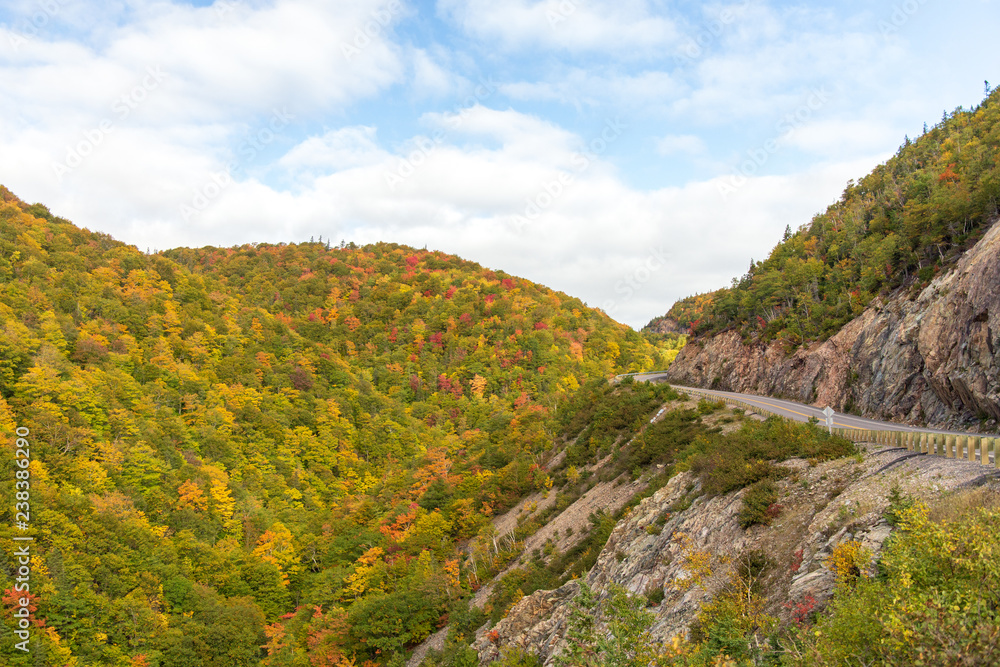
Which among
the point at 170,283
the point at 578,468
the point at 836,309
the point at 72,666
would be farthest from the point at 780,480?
the point at 170,283

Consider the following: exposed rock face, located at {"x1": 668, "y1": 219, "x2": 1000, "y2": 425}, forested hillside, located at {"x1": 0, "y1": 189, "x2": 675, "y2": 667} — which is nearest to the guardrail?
exposed rock face, located at {"x1": 668, "y1": 219, "x2": 1000, "y2": 425}

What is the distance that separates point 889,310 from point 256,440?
85.9 m

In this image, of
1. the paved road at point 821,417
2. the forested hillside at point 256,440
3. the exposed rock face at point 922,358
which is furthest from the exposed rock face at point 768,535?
the forested hillside at point 256,440

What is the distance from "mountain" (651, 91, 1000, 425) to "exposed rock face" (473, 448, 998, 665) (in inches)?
461

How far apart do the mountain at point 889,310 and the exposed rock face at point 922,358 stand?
0.07 metres

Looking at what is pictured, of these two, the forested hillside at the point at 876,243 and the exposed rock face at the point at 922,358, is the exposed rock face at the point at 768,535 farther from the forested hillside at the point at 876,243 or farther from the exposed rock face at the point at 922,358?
the forested hillside at the point at 876,243

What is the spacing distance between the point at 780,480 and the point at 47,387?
87606 millimetres

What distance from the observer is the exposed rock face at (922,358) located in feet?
73.2

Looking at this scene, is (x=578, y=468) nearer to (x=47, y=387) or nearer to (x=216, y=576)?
(x=216, y=576)

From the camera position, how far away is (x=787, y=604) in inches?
454

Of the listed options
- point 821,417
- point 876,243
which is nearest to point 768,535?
point 821,417

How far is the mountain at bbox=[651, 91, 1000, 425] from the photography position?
2373 cm

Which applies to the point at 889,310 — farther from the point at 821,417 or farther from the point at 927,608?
the point at 927,608

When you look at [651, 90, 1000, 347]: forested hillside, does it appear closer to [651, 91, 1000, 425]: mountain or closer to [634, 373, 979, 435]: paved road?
[651, 91, 1000, 425]: mountain
